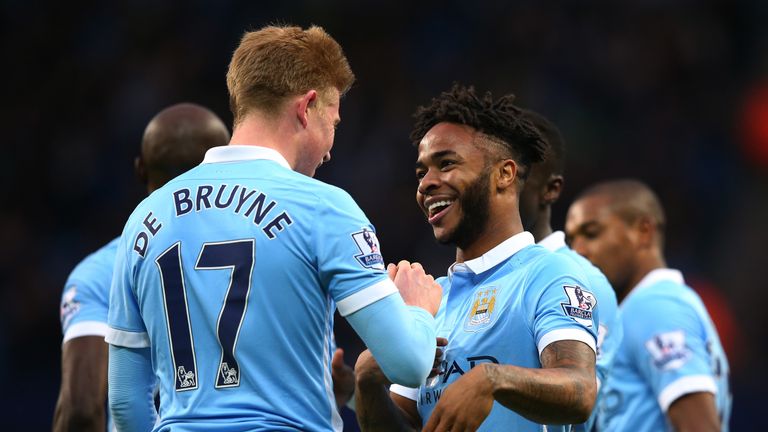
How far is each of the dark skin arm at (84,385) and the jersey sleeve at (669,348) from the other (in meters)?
2.81

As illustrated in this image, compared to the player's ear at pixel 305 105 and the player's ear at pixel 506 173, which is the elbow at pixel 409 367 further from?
the player's ear at pixel 506 173

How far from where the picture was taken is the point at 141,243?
3385 mm

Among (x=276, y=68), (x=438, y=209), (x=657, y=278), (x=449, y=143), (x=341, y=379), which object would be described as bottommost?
(x=341, y=379)

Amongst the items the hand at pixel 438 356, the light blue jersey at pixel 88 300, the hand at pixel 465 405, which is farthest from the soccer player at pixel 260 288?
the light blue jersey at pixel 88 300

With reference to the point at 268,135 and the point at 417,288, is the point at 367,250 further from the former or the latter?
the point at 268,135

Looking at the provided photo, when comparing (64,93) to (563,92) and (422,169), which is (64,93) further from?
(422,169)

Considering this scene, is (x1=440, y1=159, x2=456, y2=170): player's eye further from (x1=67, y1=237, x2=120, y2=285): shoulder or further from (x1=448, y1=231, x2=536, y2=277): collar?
(x1=67, y1=237, x2=120, y2=285): shoulder

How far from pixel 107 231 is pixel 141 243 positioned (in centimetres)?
905

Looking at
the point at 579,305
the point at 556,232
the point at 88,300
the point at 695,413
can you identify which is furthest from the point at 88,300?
the point at 695,413

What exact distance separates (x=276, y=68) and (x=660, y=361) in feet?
10.3

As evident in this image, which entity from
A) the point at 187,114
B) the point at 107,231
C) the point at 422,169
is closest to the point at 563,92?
the point at 107,231

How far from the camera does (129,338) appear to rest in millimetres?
3473

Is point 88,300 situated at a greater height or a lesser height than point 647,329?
greater

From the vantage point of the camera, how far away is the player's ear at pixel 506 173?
397 cm
